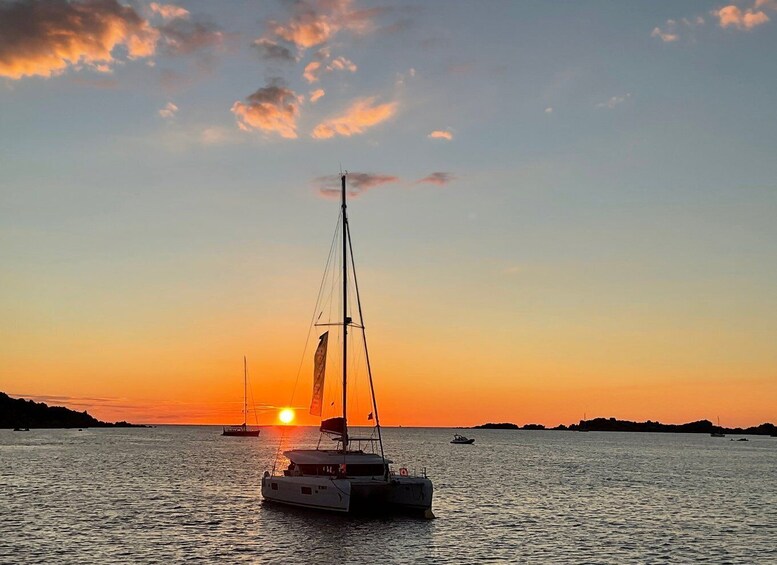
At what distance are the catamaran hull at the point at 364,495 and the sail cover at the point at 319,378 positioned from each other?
554cm

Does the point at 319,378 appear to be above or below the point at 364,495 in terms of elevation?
above

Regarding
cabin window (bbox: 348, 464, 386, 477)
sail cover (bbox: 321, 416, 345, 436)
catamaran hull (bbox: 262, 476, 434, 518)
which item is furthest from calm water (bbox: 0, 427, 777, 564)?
sail cover (bbox: 321, 416, 345, 436)

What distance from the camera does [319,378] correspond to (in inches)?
2323

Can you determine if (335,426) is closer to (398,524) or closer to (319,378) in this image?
(319,378)

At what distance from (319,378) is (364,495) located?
1013cm

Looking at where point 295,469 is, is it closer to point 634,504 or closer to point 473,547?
point 473,547

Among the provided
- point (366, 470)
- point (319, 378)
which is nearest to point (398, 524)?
point (366, 470)

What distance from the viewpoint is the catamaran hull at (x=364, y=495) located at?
52.8 meters

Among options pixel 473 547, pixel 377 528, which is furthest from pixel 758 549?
pixel 377 528

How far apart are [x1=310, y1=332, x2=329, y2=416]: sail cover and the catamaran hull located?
5543mm

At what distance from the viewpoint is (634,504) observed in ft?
236

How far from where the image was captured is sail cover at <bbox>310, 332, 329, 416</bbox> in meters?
58.9

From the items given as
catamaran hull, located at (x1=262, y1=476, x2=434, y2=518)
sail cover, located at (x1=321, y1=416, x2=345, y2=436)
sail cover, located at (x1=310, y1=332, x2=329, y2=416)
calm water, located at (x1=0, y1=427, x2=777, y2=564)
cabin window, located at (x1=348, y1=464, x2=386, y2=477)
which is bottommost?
calm water, located at (x1=0, y1=427, x2=777, y2=564)

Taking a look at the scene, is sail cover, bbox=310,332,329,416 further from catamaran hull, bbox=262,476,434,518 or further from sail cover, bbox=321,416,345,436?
catamaran hull, bbox=262,476,434,518
